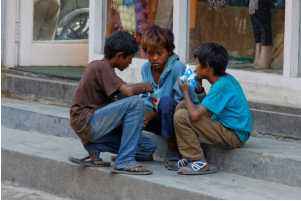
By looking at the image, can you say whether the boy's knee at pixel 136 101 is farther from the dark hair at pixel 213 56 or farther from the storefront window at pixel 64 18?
the storefront window at pixel 64 18

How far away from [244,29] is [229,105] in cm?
196

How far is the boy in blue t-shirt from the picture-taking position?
5.01 meters

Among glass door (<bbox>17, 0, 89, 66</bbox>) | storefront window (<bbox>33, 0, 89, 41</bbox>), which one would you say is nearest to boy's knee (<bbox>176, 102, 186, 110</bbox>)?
glass door (<bbox>17, 0, 89, 66</bbox>)

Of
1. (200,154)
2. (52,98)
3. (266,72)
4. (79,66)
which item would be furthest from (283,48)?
(79,66)

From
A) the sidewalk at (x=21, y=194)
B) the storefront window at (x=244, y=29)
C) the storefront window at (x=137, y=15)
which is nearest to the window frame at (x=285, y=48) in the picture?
the storefront window at (x=244, y=29)

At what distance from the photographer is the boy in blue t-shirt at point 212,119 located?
501 centimetres

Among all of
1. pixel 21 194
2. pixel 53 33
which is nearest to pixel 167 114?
pixel 21 194

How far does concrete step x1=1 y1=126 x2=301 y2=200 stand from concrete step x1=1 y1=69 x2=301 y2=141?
0.81 meters

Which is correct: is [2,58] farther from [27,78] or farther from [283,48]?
[283,48]

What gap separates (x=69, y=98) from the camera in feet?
24.7

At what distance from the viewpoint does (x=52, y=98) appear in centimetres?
774

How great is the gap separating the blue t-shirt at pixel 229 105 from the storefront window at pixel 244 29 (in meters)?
1.36

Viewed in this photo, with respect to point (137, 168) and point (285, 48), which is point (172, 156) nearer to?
point (137, 168)

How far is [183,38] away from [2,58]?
2.60 metres
